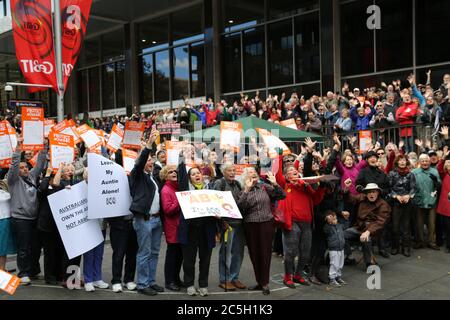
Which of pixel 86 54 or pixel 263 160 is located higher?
pixel 86 54

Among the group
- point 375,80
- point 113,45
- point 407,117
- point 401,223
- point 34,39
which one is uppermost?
point 113,45

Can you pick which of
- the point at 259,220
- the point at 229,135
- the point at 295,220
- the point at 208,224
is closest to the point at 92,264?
the point at 208,224

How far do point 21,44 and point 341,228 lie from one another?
9297 millimetres

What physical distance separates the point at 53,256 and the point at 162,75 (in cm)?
1820

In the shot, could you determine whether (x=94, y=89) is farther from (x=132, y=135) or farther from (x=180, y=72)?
(x=132, y=135)

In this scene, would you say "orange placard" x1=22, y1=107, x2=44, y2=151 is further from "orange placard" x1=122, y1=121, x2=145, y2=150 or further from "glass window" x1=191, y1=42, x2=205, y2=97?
"glass window" x1=191, y1=42, x2=205, y2=97

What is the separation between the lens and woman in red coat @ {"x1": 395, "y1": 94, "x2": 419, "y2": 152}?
10.5 metres

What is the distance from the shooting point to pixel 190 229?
6152 millimetres

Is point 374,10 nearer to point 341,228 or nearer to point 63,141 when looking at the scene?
point 341,228

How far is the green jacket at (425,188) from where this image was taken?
8469mm

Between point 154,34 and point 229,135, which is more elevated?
point 154,34

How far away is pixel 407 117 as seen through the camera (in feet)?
34.8

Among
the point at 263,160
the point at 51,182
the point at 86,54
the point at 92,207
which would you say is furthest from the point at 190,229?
the point at 86,54

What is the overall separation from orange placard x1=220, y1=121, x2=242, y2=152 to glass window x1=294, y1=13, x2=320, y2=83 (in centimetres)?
969
